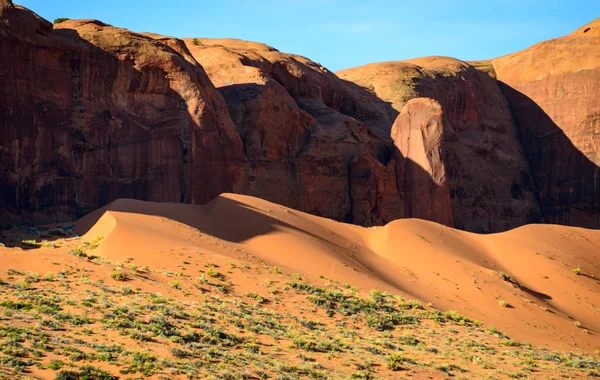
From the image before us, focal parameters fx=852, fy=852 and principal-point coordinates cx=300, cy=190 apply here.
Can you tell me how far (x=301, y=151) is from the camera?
4866cm

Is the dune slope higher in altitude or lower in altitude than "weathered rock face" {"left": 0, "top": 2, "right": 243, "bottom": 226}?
lower

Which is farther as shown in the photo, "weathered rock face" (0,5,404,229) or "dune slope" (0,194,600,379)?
"weathered rock face" (0,5,404,229)

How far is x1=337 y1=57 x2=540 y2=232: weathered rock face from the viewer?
204ft

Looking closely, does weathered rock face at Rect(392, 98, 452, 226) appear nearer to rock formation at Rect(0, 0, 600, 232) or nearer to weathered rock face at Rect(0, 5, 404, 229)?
rock formation at Rect(0, 0, 600, 232)

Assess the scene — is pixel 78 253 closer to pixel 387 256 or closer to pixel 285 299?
pixel 285 299

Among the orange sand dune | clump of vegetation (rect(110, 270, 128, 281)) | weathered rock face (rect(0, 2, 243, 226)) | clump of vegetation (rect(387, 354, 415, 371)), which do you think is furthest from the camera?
weathered rock face (rect(0, 2, 243, 226))

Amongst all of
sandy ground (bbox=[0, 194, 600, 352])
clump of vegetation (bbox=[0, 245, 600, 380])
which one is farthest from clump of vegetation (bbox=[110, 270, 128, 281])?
sandy ground (bbox=[0, 194, 600, 352])

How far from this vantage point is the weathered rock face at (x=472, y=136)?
204 ft

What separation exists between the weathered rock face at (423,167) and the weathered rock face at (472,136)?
7238 mm

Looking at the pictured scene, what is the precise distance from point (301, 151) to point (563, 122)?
31569mm

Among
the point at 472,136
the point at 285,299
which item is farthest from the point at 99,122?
the point at 472,136

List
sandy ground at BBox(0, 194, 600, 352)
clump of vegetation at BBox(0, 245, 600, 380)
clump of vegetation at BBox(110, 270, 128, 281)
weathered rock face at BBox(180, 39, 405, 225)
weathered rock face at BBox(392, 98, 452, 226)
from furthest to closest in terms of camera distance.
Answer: weathered rock face at BBox(392, 98, 452, 226) → weathered rock face at BBox(180, 39, 405, 225) → sandy ground at BBox(0, 194, 600, 352) → clump of vegetation at BBox(110, 270, 128, 281) → clump of vegetation at BBox(0, 245, 600, 380)

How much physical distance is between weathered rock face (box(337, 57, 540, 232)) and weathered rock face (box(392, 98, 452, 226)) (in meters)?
7.24

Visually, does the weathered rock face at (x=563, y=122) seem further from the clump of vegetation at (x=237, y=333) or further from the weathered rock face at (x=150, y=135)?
the clump of vegetation at (x=237, y=333)
